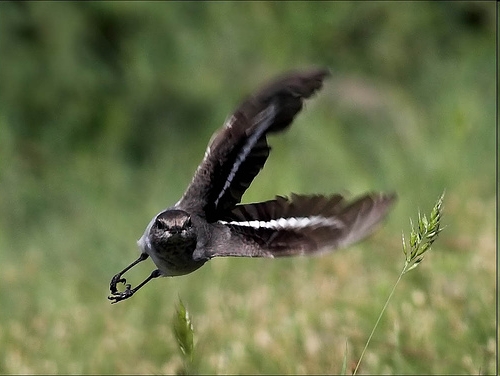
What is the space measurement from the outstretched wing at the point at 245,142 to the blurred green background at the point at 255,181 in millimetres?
1025

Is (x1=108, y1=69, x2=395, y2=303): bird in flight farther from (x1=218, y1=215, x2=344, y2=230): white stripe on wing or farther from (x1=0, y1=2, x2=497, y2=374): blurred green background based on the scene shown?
(x1=0, y1=2, x2=497, y2=374): blurred green background

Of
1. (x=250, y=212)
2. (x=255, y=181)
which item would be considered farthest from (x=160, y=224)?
(x=255, y=181)

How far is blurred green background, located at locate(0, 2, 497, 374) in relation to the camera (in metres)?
3.89

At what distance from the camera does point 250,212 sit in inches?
94.7

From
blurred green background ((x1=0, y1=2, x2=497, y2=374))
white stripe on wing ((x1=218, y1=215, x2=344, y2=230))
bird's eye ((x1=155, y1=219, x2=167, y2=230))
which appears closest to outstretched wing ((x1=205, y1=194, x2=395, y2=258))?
white stripe on wing ((x1=218, y1=215, x2=344, y2=230))

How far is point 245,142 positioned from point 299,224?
30cm

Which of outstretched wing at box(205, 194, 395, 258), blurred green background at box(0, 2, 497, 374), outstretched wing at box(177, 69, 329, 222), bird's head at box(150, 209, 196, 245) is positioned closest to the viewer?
outstretched wing at box(205, 194, 395, 258)

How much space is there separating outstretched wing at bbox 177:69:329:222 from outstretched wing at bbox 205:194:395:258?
0.06 m

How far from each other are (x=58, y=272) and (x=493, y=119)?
4.01 meters

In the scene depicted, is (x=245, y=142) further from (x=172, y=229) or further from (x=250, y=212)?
(x=172, y=229)

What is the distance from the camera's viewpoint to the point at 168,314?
468 cm

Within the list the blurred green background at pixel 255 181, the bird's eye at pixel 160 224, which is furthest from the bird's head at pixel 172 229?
the blurred green background at pixel 255 181

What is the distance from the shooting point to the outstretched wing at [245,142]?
2.42 m

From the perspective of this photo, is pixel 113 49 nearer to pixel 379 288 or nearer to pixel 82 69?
pixel 82 69
